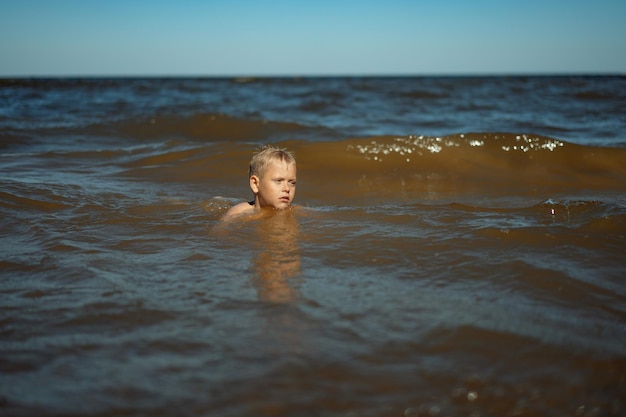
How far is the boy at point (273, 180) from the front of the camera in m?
4.48

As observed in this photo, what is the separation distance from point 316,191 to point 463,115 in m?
8.11

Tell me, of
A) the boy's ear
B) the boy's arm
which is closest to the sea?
the boy's arm

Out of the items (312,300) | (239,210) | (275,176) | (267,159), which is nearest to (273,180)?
(275,176)

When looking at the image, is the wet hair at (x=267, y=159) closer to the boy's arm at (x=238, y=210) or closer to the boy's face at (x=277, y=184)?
the boy's face at (x=277, y=184)

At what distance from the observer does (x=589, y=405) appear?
1.84 m

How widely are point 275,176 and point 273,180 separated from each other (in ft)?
0.12

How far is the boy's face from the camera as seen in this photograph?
4.48 m

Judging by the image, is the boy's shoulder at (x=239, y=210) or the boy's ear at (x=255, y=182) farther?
the boy's ear at (x=255, y=182)

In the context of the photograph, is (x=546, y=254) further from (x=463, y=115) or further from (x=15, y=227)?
(x=463, y=115)

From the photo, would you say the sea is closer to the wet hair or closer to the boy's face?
the boy's face

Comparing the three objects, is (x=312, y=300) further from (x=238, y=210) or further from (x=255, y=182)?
(x=255, y=182)

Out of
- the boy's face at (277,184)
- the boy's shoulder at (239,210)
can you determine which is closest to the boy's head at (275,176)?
the boy's face at (277,184)

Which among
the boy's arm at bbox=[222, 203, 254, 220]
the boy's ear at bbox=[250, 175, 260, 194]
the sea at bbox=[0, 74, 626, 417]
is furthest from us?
the boy's ear at bbox=[250, 175, 260, 194]

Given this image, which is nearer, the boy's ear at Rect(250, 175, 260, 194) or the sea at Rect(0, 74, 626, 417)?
the sea at Rect(0, 74, 626, 417)
